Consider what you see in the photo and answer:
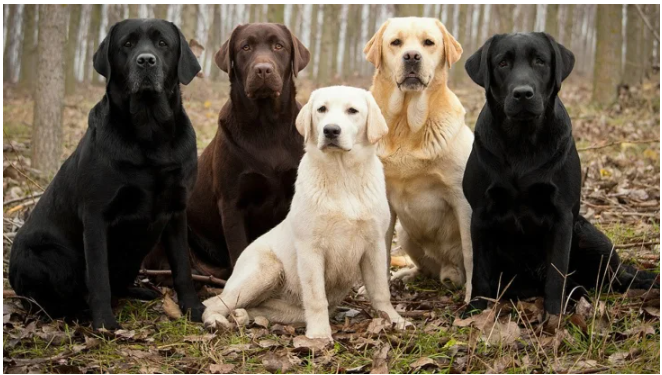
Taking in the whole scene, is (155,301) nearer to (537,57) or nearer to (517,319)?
(517,319)

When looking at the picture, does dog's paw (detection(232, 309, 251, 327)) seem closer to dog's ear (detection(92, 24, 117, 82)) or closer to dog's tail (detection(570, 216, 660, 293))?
dog's ear (detection(92, 24, 117, 82))

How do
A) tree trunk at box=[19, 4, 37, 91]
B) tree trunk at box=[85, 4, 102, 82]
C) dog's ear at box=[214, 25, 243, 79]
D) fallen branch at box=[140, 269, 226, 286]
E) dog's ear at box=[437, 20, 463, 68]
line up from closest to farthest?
dog's ear at box=[437, 20, 463, 68] < dog's ear at box=[214, 25, 243, 79] < fallen branch at box=[140, 269, 226, 286] < tree trunk at box=[19, 4, 37, 91] < tree trunk at box=[85, 4, 102, 82]

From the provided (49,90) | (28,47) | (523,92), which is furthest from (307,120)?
(28,47)

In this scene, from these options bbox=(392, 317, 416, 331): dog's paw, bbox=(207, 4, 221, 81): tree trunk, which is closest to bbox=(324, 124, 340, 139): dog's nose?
bbox=(392, 317, 416, 331): dog's paw

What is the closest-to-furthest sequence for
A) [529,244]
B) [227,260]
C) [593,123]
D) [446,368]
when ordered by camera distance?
[446,368], [529,244], [227,260], [593,123]

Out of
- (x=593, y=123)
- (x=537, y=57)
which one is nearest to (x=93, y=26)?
(x=593, y=123)

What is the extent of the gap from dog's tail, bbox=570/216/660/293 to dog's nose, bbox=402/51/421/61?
52.8 inches

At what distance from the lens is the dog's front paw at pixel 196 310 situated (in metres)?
3.98

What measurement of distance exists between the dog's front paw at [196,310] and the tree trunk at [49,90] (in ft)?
13.4

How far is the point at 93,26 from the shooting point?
78.3 feet

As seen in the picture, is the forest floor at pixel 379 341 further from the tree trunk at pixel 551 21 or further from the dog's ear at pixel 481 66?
the tree trunk at pixel 551 21

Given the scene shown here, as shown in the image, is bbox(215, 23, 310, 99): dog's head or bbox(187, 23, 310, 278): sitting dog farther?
bbox(187, 23, 310, 278): sitting dog

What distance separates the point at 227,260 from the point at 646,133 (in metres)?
6.69

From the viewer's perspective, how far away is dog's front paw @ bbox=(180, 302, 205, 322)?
398 centimetres
